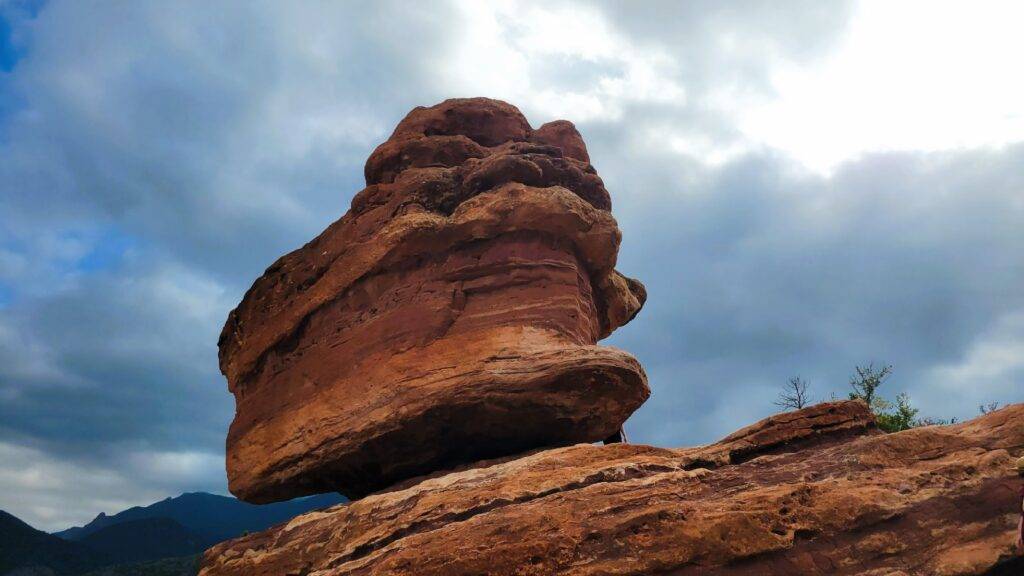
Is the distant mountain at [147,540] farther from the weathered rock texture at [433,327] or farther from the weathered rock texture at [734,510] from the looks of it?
the weathered rock texture at [734,510]

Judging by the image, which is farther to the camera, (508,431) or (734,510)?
(508,431)

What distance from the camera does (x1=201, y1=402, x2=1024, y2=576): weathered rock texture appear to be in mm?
8477

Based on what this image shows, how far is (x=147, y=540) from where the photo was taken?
75.8 meters

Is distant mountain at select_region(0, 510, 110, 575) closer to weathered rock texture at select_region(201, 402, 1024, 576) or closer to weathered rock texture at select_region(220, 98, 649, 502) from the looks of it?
weathered rock texture at select_region(220, 98, 649, 502)

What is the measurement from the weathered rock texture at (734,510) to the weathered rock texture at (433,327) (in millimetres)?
2360

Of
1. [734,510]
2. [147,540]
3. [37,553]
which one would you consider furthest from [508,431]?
[147,540]

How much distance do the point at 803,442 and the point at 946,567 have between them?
3004 mm

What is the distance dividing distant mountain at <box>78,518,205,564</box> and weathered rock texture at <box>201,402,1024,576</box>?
236ft

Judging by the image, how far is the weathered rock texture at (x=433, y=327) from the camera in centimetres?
1394

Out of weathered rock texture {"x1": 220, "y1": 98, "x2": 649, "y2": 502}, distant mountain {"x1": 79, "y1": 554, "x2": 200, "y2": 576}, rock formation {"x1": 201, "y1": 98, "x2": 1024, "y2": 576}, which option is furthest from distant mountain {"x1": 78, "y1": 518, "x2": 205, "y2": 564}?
rock formation {"x1": 201, "y1": 98, "x2": 1024, "y2": 576}

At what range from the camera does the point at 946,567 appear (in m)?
8.00

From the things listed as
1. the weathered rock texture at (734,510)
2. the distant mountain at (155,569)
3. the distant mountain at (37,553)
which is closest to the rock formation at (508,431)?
the weathered rock texture at (734,510)

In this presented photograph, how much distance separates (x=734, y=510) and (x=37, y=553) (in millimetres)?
68752

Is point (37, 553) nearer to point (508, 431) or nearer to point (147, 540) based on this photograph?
point (147, 540)
